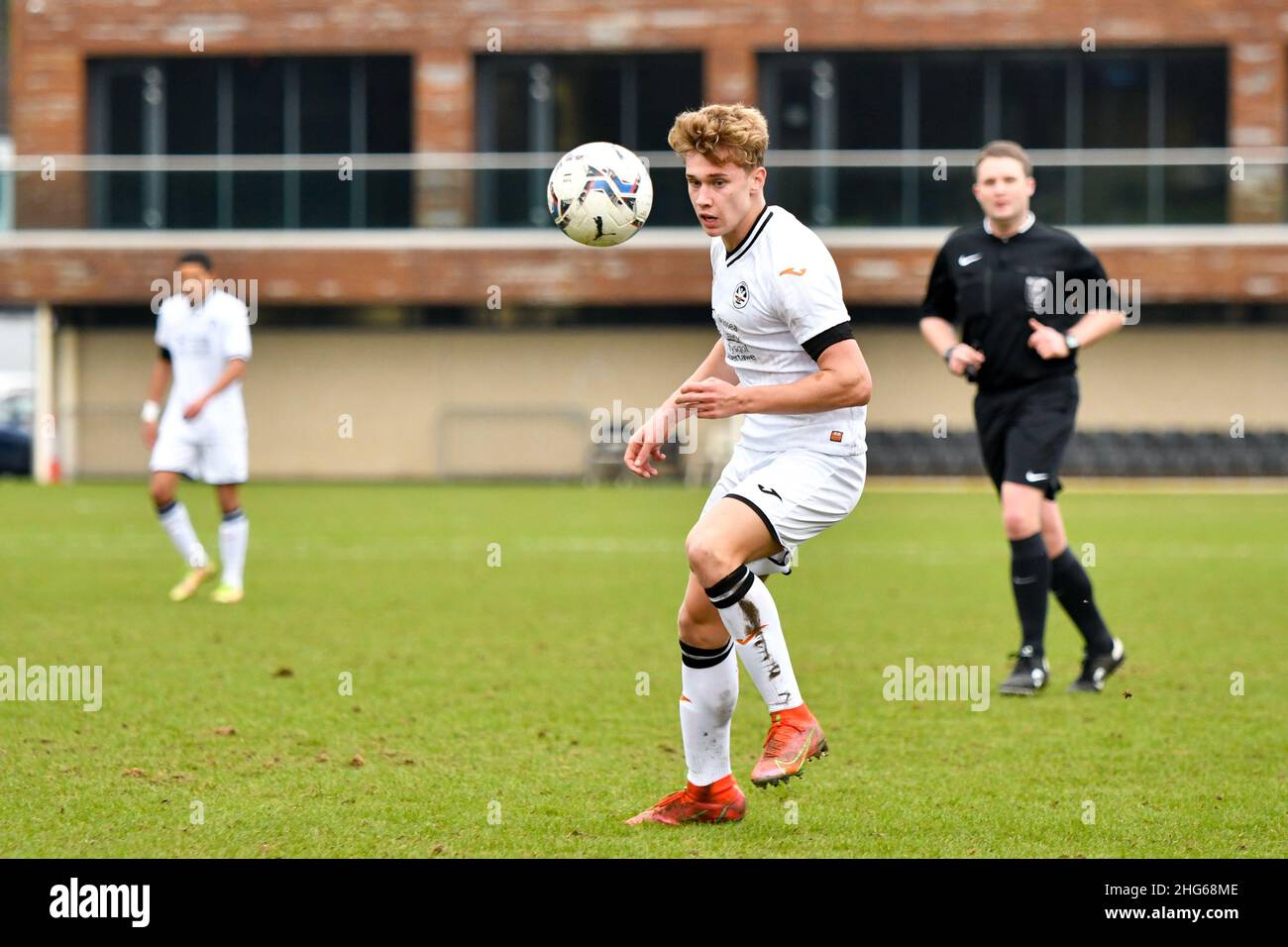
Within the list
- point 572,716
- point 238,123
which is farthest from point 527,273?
point 572,716

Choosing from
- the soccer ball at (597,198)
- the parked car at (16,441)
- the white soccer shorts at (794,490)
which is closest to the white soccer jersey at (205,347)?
the soccer ball at (597,198)

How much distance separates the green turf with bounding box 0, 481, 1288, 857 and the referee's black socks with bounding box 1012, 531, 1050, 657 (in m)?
0.34

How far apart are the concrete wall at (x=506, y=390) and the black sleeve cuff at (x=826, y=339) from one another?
1053 inches

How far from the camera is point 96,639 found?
10047 millimetres

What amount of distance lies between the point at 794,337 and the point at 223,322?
737cm

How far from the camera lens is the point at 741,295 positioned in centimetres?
555

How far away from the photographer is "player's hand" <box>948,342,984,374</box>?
8297 millimetres

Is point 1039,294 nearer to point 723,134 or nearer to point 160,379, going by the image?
point 723,134

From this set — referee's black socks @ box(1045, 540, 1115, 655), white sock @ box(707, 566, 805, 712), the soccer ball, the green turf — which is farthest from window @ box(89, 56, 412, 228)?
white sock @ box(707, 566, 805, 712)

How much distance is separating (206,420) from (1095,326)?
20.9 ft

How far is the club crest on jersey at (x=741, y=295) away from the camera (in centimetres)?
553

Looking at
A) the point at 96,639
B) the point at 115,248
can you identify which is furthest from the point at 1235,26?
the point at 96,639

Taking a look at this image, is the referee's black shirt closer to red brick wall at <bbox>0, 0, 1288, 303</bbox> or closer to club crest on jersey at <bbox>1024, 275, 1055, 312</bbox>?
club crest on jersey at <bbox>1024, 275, 1055, 312</bbox>

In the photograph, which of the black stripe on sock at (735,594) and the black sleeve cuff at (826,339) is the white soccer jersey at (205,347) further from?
the black sleeve cuff at (826,339)
